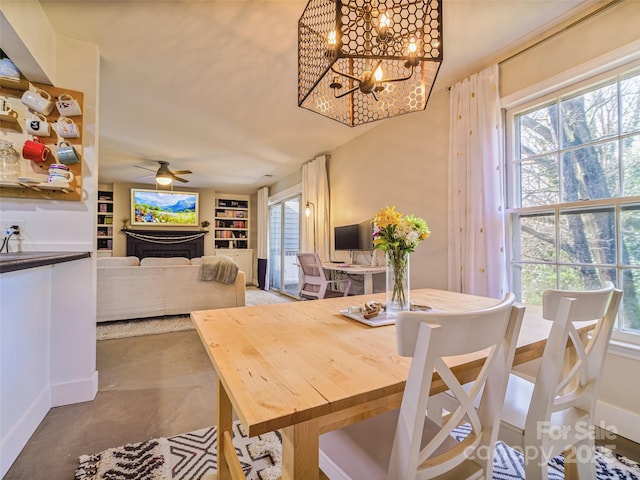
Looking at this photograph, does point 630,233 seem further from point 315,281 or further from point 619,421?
point 315,281

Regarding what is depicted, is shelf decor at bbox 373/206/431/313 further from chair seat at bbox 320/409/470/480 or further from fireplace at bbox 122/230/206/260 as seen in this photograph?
fireplace at bbox 122/230/206/260

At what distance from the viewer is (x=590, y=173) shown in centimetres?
184

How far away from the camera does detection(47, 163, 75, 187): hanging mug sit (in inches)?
70.7

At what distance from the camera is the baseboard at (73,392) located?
6.05ft

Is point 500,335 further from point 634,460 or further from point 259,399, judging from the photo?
point 634,460

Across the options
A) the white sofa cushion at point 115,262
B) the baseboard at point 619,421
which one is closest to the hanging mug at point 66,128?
the white sofa cushion at point 115,262

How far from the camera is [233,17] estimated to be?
6.13 ft

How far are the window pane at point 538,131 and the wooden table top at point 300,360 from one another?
4.55 feet

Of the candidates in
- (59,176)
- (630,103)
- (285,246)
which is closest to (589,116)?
(630,103)

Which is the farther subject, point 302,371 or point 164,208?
point 164,208

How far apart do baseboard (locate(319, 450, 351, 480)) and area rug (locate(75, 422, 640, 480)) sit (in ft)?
1.81

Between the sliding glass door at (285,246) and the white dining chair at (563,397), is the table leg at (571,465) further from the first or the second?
the sliding glass door at (285,246)

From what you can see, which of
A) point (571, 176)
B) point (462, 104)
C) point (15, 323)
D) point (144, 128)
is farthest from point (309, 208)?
point (15, 323)

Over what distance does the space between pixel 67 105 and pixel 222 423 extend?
2.13m
